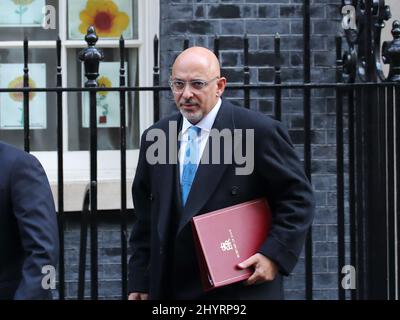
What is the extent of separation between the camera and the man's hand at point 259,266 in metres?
4.38

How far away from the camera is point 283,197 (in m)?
4.46

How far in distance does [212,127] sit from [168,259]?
59 cm

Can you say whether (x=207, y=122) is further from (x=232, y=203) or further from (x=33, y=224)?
(x=33, y=224)

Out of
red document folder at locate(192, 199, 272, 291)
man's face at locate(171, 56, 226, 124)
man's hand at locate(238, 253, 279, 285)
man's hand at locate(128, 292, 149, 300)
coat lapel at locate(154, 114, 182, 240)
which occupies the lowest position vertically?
man's hand at locate(128, 292, 149, 300)

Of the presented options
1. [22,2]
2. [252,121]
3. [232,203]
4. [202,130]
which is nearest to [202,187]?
[232,203]

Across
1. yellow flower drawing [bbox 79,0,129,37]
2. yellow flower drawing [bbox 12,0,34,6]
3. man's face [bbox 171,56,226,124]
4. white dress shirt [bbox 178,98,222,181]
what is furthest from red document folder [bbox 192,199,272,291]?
yellow flower drawing [bbox 12,0,34,6]

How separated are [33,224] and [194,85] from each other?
0.88 meters

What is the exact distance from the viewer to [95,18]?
7.46 metres

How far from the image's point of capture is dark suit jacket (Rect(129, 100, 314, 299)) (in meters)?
4.43

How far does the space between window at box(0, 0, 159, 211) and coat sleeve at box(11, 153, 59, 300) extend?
2.97 metres

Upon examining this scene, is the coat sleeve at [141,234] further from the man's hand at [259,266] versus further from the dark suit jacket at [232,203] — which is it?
the man's hand at [259,266]

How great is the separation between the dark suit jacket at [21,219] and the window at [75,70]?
9.74 ft

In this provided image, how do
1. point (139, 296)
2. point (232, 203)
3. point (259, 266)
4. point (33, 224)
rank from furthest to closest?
1. point (139, 296)
2. point (232, 203)
3. point (259, 266)
4. point (33, 224)

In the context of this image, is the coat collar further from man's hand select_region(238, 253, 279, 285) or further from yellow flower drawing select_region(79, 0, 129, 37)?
yellow flower drawing select_region(79, 0, 129, 37)
